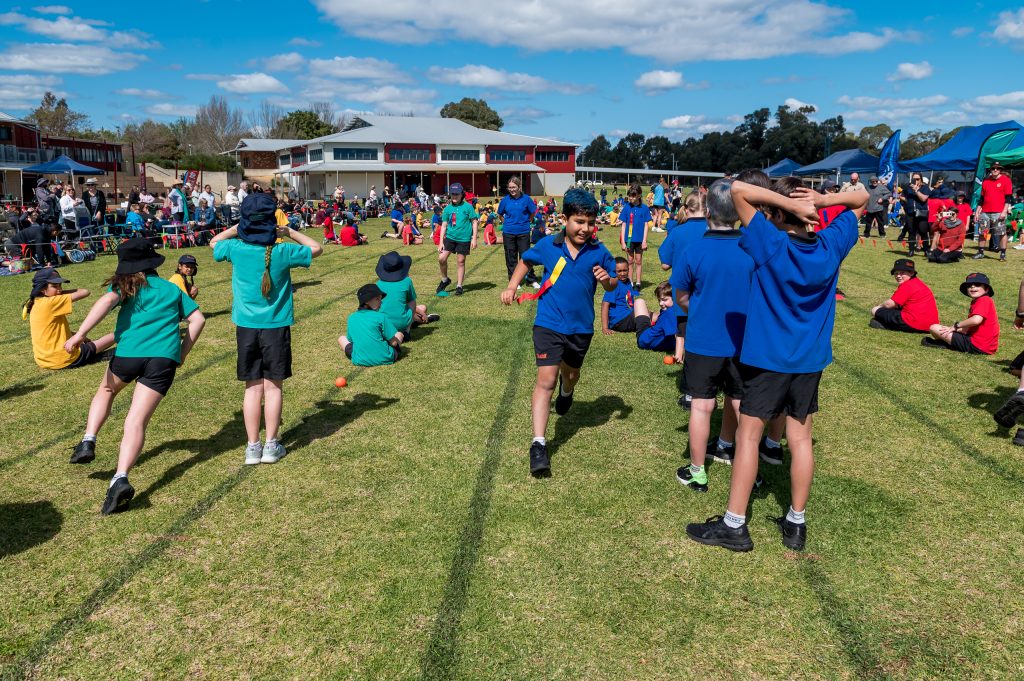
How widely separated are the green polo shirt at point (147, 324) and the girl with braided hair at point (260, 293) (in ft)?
1.39

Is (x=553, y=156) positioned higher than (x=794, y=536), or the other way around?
(x=553, y=156)

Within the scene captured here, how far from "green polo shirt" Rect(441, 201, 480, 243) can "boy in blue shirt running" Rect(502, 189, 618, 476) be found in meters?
6.79

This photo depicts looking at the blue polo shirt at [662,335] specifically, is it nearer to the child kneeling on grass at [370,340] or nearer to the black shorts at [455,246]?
the child kneeling on grass at [370,340]

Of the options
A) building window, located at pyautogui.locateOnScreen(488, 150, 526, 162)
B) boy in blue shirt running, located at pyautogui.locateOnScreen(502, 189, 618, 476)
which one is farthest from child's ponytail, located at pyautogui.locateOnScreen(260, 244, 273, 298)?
building window, located at pyautogui.locateOnScreen(488, 150, 526, 162)

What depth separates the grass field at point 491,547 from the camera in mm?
3018

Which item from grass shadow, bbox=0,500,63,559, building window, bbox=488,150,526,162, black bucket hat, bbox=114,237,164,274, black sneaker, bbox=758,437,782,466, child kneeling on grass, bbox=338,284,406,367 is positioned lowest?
grass shadow, bbox=0,500,63,559

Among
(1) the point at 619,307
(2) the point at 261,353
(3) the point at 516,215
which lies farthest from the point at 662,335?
(2) the point at 261,353

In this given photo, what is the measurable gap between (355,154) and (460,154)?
29.8 ft

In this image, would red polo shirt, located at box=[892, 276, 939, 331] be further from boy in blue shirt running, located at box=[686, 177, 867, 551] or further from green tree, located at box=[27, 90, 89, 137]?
green tree, located at box=[27, 90, 89, 137]

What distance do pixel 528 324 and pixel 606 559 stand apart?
6.09m

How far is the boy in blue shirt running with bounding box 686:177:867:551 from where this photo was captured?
126 inches

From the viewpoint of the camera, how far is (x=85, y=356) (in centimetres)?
751

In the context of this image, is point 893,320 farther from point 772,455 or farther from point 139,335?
point 139,335

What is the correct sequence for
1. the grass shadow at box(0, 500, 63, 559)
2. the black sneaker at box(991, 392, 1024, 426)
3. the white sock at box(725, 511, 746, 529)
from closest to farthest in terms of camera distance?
the white sock at box(725, 511, 746, 529) → the grass shadow at box(0, 500, 63, 559) → the black sneaker at box(991, 392, 1024, 426)
